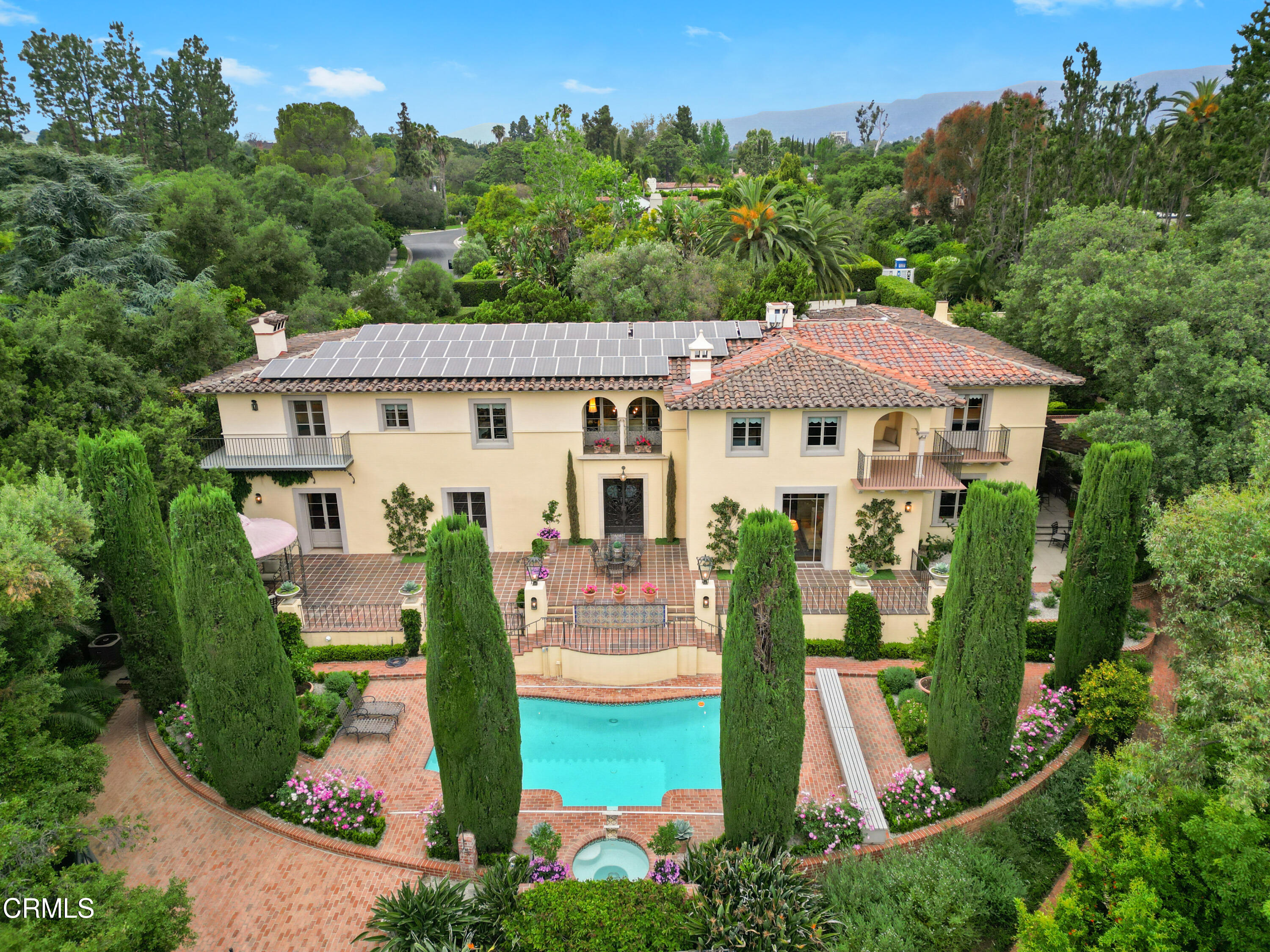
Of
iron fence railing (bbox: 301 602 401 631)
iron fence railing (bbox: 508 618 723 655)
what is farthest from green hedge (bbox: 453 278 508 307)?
iron fence railing (bbox: 508 618 723 655)

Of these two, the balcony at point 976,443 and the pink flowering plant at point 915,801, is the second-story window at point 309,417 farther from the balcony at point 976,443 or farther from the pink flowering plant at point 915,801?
the balcony at point 976,443

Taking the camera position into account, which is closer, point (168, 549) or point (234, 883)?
point (234, 883)

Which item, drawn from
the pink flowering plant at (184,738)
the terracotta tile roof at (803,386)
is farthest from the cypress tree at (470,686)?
the terracotta tile roof at (803,386)

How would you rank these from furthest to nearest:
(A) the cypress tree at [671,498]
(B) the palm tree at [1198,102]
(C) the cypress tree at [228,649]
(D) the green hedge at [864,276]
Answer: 1. (D) the green hedge at [864,276]
2. (B) the palm tree at [1198,102]
3. (A) the cypress tree at [671,498]
4. (C) the cypress tree at [228,649]

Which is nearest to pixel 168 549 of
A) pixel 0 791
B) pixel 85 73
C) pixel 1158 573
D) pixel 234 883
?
pixel 0 791

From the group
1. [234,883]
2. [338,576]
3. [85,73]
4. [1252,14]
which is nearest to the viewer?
[234,883]

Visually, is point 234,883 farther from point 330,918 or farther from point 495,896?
point 495,896

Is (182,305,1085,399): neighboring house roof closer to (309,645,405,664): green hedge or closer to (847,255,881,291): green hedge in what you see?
(309,645,405,664): green hedge
